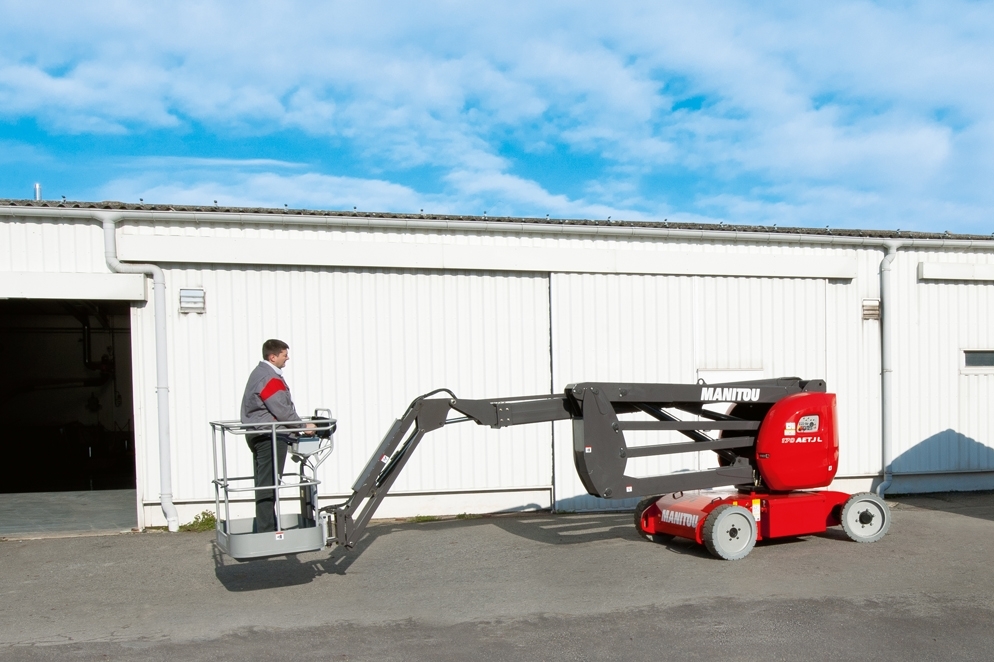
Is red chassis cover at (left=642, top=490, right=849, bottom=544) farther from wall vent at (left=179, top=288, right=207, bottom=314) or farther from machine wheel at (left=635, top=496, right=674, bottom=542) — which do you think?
wall vent at (left=179, top=288, right=207, bottom=314)

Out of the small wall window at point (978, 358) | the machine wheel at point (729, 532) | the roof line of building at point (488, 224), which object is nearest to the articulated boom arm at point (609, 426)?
the machine wheel at point (729, 532)

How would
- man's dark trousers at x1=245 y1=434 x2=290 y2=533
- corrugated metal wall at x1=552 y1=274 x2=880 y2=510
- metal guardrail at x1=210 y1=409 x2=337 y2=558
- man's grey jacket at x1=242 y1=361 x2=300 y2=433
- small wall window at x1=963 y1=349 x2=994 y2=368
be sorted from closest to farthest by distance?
metal guardrail at x1=210 y1=409 x2=337 y2=558 → man's dark trousers at x1=245 y1=434 x2=290 y2=533 → man's grey jacket at x1=242 y1=361 x2=300 y2=433 → corrugated metal wall at x1=552 y1=274 x2=880 y2=510 → small wall window at x1=963 y1=349 x2=994 y2=368

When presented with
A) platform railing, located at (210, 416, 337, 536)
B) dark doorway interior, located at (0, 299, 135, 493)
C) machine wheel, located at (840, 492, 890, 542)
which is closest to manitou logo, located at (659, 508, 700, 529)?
machine wheel, located at (840, 492, 890, 542)

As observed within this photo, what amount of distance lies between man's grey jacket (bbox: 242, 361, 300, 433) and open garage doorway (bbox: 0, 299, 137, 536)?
1067 cm

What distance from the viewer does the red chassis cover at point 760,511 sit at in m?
8.61

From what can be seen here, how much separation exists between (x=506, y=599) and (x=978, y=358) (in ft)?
30.7

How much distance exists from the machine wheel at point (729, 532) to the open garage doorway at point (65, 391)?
12.4m

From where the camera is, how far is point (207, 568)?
27.5 feet

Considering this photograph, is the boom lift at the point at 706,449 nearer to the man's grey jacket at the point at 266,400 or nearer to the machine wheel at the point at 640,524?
the machine wheel at the point at 640,524

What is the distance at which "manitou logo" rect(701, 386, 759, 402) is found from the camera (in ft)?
28.6

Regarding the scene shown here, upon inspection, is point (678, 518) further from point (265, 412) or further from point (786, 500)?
point (265, 412)

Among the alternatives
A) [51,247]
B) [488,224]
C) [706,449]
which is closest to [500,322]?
[488,224]

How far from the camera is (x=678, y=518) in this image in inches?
345

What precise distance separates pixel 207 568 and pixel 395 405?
3249mm
